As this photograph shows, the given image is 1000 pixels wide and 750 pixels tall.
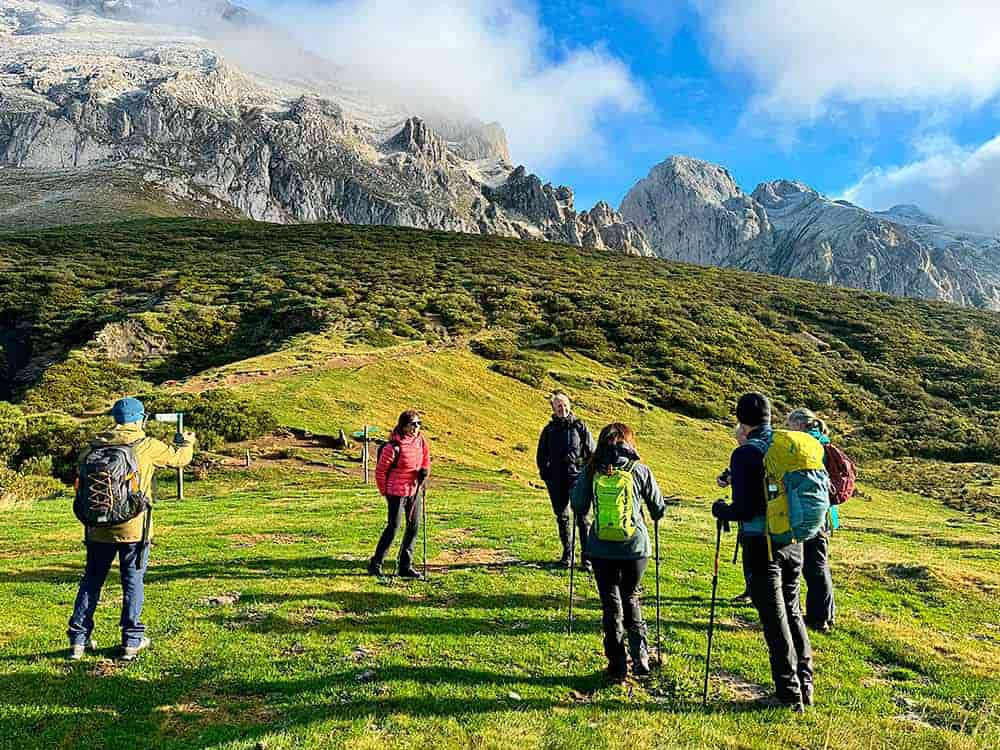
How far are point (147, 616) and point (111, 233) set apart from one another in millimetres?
90770

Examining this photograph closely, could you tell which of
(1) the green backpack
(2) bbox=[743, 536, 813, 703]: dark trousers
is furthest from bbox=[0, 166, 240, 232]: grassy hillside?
(2) bbox=[743, 536, 813, 703]: dark trousers

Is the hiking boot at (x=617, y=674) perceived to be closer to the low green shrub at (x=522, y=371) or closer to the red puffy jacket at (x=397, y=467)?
the red puffy jacket at (x=397, y=467)

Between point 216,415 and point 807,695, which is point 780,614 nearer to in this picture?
point 807,695

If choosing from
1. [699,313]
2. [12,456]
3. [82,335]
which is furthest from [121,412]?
[699,313]

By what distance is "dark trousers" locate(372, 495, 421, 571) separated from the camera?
1002 cm

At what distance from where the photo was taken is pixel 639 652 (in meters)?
6.55

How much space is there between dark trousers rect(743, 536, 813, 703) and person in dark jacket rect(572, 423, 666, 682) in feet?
3.47

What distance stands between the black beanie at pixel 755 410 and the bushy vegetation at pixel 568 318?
3348cm

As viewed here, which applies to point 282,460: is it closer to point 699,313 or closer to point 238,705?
point 238,705

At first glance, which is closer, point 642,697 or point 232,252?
point 642,697

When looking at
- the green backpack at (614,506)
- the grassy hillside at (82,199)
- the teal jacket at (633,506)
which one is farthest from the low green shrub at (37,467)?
the grassy hillside at (82,199)

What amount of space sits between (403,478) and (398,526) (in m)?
0.82

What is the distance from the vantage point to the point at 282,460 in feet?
73.5

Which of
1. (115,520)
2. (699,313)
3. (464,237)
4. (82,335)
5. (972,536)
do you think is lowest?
(972,536)
